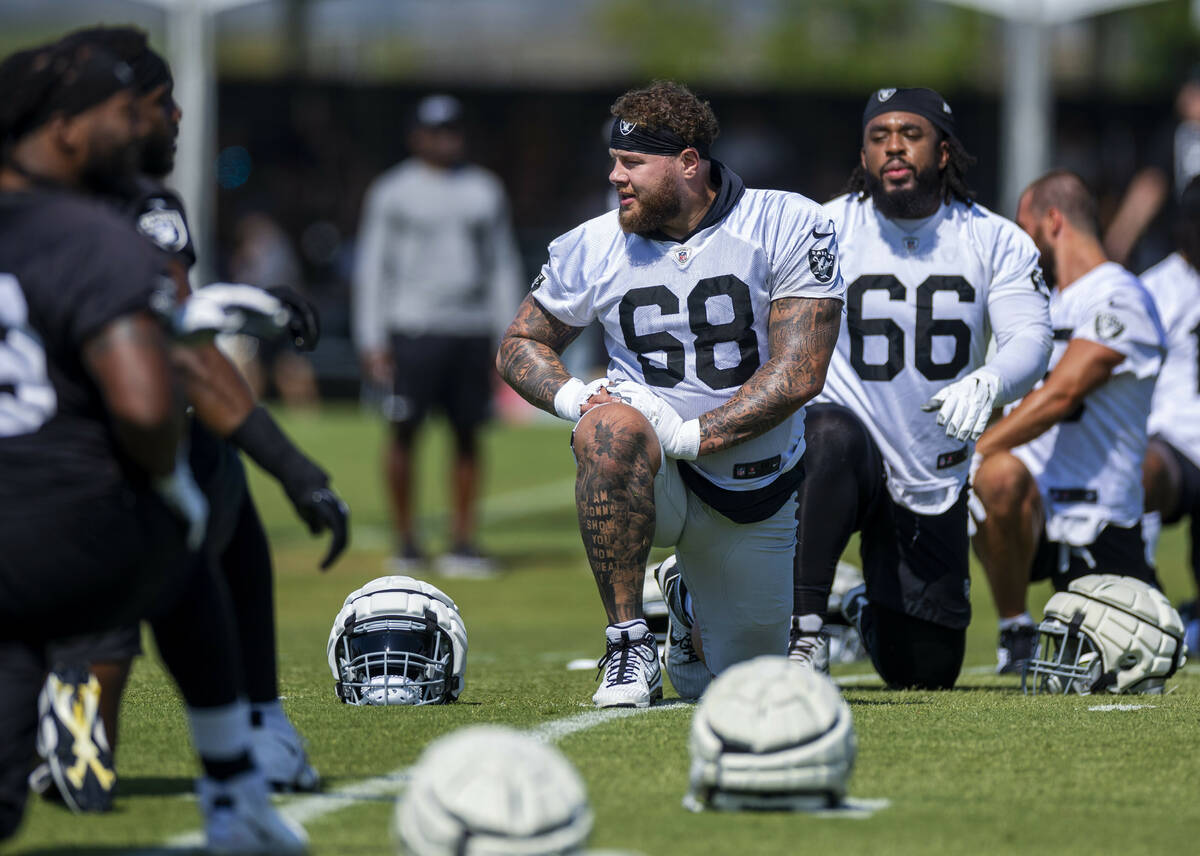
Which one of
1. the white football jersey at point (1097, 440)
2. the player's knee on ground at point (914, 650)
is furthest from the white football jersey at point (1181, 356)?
the player's knee on ground at point (914, 650)

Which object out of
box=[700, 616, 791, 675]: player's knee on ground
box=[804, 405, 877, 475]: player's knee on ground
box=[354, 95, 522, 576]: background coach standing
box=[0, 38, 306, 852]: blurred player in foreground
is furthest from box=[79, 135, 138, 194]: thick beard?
box=[354, 95, 522, 576]: background coach standing

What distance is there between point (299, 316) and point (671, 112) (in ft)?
6.32

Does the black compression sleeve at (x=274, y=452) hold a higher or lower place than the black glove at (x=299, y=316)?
lower

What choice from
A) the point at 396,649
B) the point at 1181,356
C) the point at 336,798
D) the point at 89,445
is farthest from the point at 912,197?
the point at 89,445

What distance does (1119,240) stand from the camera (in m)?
12.1

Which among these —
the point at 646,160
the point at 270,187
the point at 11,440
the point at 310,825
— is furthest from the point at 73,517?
the point at 270,187

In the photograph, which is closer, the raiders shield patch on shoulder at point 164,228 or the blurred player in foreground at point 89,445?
the blurred player in foreground at point 89,445

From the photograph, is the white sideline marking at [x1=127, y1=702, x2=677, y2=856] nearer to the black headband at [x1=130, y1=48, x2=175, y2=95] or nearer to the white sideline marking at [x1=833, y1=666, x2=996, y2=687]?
the black headband at [x1=130, y1=48, x2=175, y2=95]

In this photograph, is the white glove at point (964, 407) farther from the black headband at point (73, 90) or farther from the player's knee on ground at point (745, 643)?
the black headband at point (73, 90)

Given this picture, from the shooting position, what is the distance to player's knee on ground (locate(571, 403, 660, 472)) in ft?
Result: 17.0

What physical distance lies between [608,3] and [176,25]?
37013 millimetres

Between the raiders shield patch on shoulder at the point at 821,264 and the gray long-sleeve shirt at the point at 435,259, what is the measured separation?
5992mm

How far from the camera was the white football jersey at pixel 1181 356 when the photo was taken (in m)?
8.34

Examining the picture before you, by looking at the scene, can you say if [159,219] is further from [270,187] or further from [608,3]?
[608,3]
